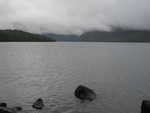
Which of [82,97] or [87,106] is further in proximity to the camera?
[82,97]

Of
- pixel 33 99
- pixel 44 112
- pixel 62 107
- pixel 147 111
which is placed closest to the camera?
pixel 147 111

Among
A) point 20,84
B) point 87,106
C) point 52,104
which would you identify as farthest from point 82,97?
point 20,84

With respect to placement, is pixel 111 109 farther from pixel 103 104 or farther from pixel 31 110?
pixel 31 110

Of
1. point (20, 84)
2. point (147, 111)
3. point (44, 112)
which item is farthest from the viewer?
point (20, 84)

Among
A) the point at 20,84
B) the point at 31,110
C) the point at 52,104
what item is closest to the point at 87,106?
the point at 52,104

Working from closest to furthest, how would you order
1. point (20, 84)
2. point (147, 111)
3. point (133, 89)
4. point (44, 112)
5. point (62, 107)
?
point (147, 111) < point (44, 112) < point (62, 107) < point (133, 89) < point (20, 84)

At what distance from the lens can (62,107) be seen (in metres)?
26.5

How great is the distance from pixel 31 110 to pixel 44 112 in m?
1.94

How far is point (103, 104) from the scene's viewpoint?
27781 mm

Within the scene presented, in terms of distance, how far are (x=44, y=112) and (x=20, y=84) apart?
17217 mm

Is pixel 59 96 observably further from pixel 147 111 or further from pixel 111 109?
pixel 147 111

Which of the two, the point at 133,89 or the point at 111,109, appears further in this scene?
the point at 133,89

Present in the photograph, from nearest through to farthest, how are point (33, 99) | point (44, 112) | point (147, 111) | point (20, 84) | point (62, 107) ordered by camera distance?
point (147, 111), point (44, 112), point (62, 107), point (33, 99), point (20, 84)

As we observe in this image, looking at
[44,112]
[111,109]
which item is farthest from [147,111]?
[44,112]
